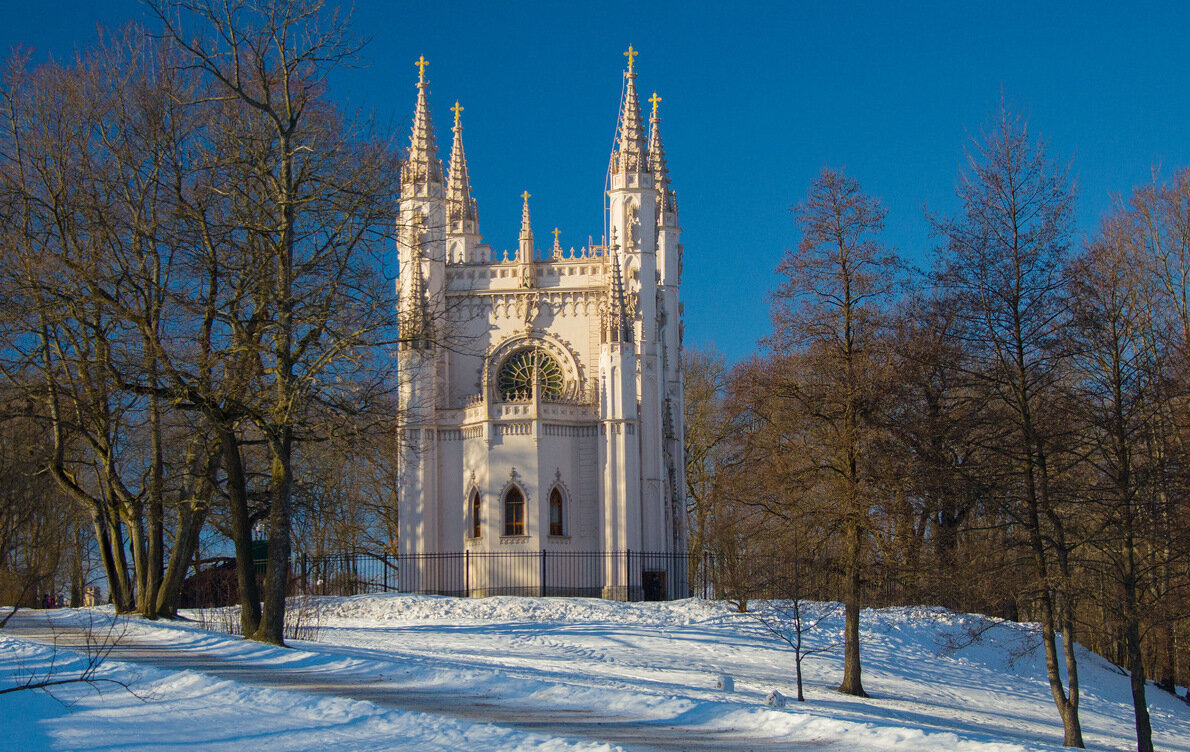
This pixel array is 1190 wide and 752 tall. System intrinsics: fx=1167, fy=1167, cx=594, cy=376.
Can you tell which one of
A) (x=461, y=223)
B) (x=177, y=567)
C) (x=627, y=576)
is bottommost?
(x=627, y=576)

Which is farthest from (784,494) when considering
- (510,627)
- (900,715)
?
(510,627)

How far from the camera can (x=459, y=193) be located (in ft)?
145

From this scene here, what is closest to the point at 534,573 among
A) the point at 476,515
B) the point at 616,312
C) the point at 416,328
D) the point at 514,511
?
the point at 514,511

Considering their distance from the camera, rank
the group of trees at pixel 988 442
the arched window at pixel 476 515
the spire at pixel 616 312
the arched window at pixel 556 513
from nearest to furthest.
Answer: the group of trees at pixel 988 442 → the spire at pixel 616 312 → the arched window at pixel 556 513 → the arched window at pixel 476 515

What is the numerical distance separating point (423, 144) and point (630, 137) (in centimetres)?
761

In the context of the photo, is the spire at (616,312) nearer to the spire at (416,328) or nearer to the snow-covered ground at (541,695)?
the snow-covered ground at (541,695)

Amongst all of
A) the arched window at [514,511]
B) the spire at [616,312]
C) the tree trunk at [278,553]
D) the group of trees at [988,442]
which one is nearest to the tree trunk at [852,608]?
the group of trees at [988,442]

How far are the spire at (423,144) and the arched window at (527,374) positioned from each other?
709cm

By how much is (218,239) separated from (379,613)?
15.0 metres

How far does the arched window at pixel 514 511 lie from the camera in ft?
128

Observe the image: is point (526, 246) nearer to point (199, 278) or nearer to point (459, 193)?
point (459, 193)

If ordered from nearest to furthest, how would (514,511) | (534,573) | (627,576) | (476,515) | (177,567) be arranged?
(177,567)
(627,576)
(534,573)
(514,511)
(476,515)

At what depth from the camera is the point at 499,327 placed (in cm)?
4150

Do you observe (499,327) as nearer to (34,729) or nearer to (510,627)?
(510,627)
